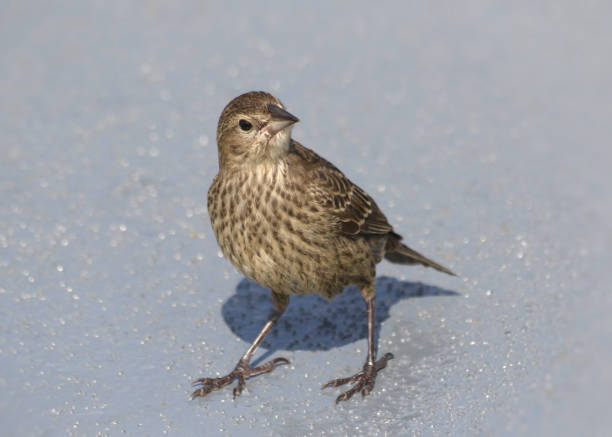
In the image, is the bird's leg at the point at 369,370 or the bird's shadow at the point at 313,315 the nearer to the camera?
the bird's leg at the point at 369,370

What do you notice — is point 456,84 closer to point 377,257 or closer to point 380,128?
point 380,128

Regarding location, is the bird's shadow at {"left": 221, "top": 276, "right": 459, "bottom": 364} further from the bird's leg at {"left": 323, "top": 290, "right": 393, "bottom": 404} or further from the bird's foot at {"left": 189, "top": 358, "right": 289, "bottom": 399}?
the bird's leg at {"left": 323, "top": 290, "right": 393, "bottom": 404}

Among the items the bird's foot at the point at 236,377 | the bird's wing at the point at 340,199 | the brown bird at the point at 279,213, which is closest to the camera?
the brown bird at the point at 279,213

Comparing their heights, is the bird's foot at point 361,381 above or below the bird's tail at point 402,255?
below

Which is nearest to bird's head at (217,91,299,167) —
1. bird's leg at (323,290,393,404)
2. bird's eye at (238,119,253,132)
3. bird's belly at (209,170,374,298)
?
bird's eye at (238,119,253,132)

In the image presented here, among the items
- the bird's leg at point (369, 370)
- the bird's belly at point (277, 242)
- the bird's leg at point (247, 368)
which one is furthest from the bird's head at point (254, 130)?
the bird's leg at point (369, 370)

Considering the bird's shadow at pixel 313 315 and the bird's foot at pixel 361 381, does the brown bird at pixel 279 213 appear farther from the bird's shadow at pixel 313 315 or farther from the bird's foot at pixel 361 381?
the bird's shadow at pixel 313 315

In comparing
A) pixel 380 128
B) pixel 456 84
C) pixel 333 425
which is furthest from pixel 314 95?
pixel 333 425
